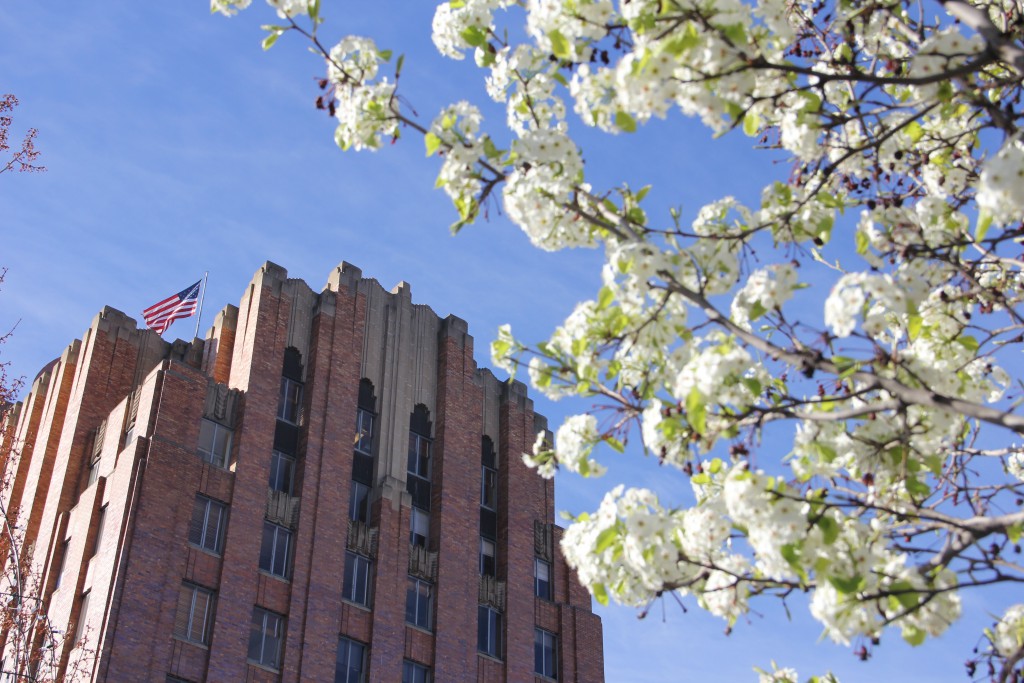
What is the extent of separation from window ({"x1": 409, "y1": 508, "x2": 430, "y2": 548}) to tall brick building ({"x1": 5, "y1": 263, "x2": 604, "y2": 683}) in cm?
7

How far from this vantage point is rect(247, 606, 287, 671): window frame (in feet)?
113

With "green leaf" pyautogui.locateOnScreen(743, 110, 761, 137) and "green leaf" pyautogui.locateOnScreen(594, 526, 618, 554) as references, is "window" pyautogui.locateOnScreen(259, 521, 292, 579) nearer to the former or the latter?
"green leaf" pyautogui.locateOnScreen(594, 526, 618, 554)

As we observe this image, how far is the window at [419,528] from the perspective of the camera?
1625 inches

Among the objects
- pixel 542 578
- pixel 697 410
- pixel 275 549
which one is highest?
pixel 542 578

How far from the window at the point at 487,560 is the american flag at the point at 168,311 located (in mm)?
13879

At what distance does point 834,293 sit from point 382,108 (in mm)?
4220

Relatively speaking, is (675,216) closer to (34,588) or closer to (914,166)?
(914,166)

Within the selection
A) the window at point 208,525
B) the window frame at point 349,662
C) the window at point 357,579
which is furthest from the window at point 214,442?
the window frame at point 349,662

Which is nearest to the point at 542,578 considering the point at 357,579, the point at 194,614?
the point at 357,579

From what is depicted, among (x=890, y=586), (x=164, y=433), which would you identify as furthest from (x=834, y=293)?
(x=164, y=433)

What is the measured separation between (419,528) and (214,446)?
26.8ft

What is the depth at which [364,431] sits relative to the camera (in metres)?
42.0

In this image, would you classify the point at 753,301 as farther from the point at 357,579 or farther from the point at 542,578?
the point at 542,578

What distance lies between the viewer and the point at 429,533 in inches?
1649
